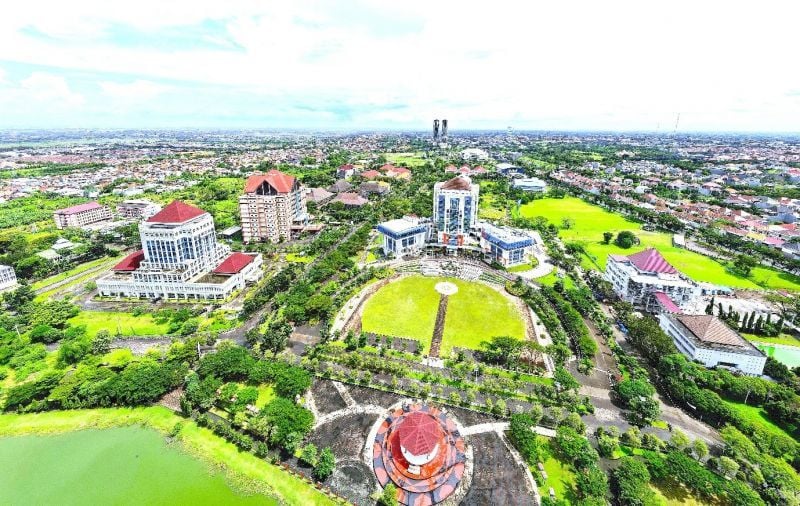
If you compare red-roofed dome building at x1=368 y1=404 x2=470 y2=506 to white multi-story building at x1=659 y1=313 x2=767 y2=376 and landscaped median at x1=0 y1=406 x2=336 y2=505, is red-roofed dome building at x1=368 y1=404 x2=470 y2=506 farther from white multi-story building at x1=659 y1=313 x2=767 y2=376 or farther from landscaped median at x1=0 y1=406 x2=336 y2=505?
white multi-story building at x1=659 y1=313 x2=767 y2=376

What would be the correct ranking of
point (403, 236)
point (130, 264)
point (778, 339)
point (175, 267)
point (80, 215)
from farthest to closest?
1. point (80, 215)
2. point (403, 236)
3. point (130, 264)
4. point (175, 267)
5. point (778, 339)

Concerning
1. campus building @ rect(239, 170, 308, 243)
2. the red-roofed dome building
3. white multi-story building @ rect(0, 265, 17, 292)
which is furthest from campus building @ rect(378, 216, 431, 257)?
white multi-story building @ rect(0, 265, 17, 292)

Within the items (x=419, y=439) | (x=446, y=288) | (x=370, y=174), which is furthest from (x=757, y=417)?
(x=370, y=174)

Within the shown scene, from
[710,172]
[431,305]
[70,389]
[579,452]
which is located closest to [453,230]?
[431,305]

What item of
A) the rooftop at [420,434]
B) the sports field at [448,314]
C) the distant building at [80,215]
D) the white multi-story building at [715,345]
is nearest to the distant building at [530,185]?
the sports field at [448,314]

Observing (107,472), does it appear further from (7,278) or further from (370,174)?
(370,174)

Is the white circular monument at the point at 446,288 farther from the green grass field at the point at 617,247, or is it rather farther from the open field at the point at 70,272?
the open field at the point at 70,272

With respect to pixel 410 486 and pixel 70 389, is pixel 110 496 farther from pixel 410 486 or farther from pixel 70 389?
pixel 410 486
